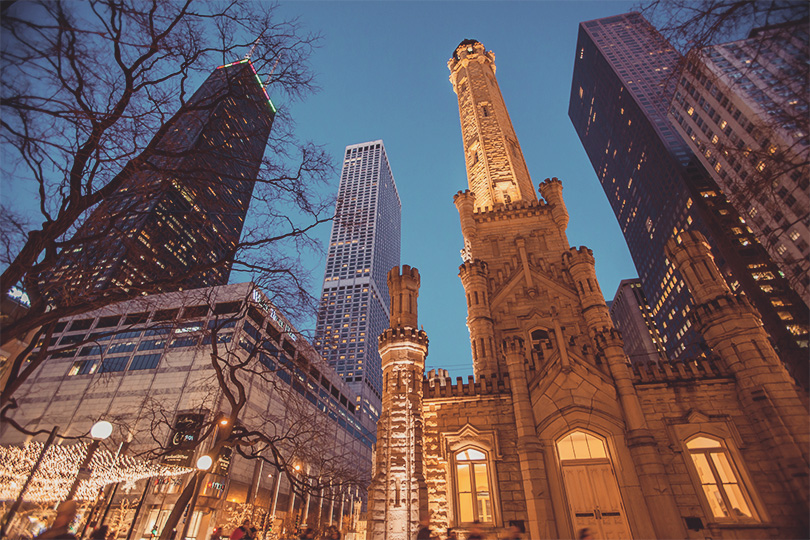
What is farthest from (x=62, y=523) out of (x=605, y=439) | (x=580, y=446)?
(x=605, y=439)

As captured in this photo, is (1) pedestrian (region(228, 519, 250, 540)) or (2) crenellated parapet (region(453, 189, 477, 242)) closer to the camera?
(1) pedestrian (region(228, 519, 250, 540))

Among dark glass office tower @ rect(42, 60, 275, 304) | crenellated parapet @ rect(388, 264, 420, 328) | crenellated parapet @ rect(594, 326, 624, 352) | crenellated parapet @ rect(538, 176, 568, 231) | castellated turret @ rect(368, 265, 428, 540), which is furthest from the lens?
crenellated parapet @ rect(538, 176, 568, 231)

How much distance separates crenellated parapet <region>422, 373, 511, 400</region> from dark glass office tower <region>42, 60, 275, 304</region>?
10.7 m

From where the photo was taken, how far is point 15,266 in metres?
6.62

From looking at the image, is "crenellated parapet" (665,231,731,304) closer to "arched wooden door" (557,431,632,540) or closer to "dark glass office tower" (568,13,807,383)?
"arched wooden door" (557,431,632,540)

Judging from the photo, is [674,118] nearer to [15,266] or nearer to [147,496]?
[15,266]

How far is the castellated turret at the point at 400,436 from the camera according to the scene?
14.4 m

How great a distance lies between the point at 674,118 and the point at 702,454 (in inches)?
3172

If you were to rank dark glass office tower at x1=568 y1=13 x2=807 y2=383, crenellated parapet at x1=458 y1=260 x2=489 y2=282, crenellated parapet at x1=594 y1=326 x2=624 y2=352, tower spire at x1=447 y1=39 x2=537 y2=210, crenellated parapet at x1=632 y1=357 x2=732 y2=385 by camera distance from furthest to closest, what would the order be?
dark glass office tower at x1=568 y1=13 x2=807 y2=383
tower spire at x1=447 y1=39 x2=537 y2=210
crenellated parapet at x1=458 y1=260 x2=489 y2=282
crenellated parapet at x1=594 y1=326 x2=624 y2=352
crenellated parapet at x1=632 y1=357 x2=732 y2=385

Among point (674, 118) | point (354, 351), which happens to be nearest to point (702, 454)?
point (674, 118)

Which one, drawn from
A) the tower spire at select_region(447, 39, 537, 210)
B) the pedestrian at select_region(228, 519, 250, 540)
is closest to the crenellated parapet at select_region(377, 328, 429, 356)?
the pedestrian at select_region(228, 519, 250, 540)

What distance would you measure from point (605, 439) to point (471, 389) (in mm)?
5458

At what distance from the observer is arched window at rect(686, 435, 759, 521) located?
13.1m

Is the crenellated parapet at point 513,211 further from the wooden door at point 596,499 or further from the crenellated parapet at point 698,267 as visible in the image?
the wooden door at point 596,499
